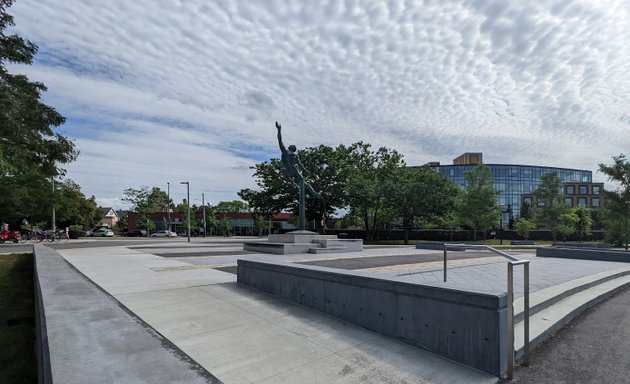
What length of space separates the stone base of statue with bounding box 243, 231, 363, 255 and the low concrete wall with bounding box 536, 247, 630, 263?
9525 millimetres

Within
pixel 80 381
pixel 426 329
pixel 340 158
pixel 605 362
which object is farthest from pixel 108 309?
pixel 340 158

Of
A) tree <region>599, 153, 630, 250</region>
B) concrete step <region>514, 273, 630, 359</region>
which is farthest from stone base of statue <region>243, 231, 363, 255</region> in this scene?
tree <region>599, 153, 630, 250</region>

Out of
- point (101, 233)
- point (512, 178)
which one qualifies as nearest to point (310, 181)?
point (101, 233)

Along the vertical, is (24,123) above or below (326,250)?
above

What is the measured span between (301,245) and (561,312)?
1353 centimetres

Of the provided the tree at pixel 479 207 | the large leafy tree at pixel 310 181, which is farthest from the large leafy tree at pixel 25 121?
the tree at pixel 479 207

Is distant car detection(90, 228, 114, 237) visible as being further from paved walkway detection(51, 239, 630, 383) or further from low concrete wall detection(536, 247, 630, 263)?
low concrete wall detection(536, 247, 630, 263)

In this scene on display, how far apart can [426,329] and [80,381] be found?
3499 mm

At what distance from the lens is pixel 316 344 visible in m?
4.66

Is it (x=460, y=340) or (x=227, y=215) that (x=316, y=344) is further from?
(x=227, y=215)

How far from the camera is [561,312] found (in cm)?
625

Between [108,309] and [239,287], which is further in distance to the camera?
[239,287]

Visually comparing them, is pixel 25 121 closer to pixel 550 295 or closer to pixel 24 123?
pixel 24 123

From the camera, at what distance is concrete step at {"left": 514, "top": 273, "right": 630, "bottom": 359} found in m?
4.91
